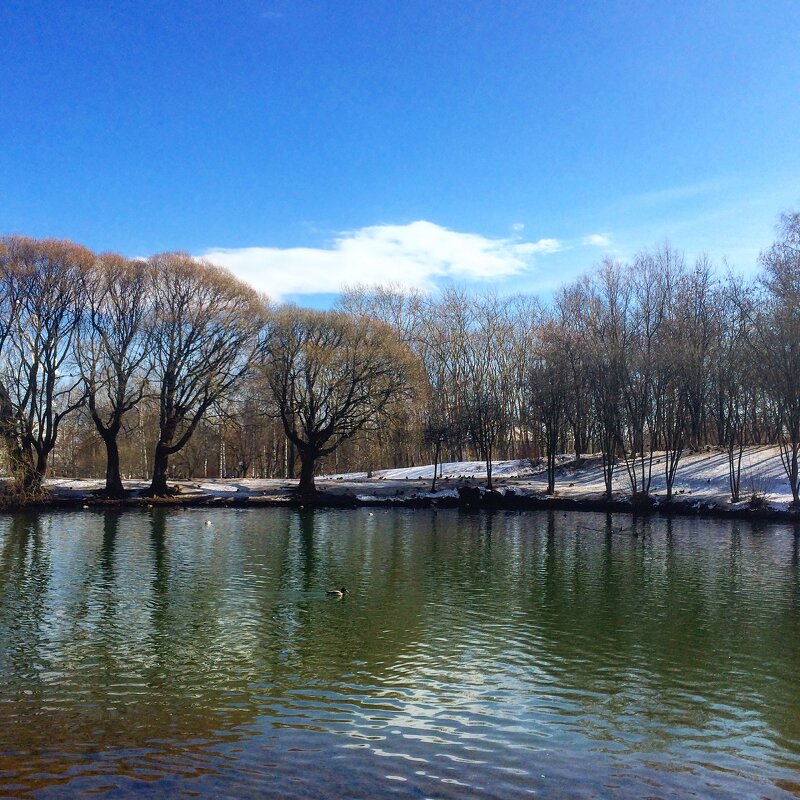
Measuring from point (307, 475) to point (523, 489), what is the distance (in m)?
15.4

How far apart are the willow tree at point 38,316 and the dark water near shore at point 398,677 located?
24650mm

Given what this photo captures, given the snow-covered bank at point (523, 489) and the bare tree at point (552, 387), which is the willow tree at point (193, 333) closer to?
the snow-covered bank at point (523, 489)

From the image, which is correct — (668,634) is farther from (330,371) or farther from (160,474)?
(160,474)

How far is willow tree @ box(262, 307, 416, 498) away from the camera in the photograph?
5003 cm

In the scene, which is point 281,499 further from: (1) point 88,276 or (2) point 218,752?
(2) point 218,752

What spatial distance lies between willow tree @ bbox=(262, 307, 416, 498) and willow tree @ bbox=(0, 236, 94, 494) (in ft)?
42.1

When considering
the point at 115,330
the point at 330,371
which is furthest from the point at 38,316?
the point at 330,371

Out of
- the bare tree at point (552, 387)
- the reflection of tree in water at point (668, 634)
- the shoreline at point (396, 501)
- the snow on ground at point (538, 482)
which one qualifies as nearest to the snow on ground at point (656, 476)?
the snow on ground at point (538, 482)

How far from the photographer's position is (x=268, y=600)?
686 inches

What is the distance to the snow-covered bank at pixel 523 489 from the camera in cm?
4281

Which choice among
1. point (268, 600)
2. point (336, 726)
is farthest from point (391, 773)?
point (268, 600)

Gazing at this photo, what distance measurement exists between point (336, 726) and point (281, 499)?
4115 cm

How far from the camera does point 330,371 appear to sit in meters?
50.4

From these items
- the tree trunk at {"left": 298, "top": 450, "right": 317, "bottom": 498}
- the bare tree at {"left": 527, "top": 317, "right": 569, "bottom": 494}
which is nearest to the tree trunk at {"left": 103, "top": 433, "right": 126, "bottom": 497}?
the tree trunk at {"left": 298, "top": 450, "right": 317, "bottom": 498}
